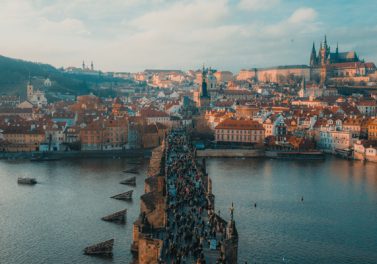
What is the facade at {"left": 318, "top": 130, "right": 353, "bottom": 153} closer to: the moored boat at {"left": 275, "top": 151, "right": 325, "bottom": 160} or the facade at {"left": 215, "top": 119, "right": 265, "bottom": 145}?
the moored boat at {"left": 275, "top": 151, "right": 325, "bottom": 160}

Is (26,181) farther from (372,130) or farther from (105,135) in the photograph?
(372,130)

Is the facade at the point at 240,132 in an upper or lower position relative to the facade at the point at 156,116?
lower

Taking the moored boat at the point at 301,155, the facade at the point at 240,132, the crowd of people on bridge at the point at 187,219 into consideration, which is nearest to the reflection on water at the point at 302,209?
the crowd of people on bridge at the point at 187,219

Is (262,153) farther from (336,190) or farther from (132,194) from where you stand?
(132,194)

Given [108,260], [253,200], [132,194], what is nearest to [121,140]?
[132,194]

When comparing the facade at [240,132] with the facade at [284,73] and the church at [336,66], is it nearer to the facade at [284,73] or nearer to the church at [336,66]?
the church at [336,66]

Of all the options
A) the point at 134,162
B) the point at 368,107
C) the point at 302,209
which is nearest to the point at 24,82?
the point at 368,107

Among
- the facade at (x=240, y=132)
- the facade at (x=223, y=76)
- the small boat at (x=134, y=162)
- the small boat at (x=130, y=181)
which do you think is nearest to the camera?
the small boat at (x=130, y=181)
